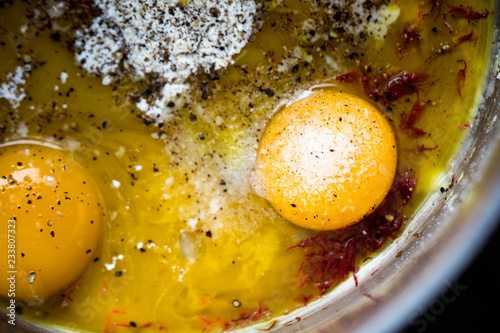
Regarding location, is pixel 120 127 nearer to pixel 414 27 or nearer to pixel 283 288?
pixel 283 288

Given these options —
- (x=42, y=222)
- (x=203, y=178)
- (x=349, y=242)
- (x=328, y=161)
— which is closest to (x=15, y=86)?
(x=42, y=222)

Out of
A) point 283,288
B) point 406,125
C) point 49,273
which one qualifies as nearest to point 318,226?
point 283,288

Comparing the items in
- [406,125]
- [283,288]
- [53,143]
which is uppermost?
[53,143]

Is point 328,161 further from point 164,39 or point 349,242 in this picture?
point 164,39

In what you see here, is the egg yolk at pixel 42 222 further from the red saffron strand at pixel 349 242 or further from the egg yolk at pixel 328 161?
the red saffron strand at pixel 349 242

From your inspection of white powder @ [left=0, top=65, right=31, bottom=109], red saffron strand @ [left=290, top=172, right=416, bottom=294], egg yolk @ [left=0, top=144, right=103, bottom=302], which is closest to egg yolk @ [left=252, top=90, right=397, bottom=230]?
red saffron strand @ [left=290, top=172, right=416, bottom=294]

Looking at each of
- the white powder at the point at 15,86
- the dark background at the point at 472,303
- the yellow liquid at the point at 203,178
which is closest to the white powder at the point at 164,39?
the yellow liquid at the point at 203,178

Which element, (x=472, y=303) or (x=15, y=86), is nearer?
(x=472, y=303)
